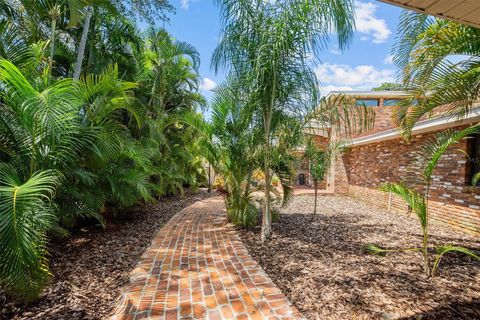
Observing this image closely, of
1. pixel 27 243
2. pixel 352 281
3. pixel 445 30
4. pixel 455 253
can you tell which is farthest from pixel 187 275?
pixel 445 30

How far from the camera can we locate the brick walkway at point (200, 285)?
227 centimetres

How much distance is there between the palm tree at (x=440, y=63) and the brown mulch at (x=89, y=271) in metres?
4.94

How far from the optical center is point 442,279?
2.85m

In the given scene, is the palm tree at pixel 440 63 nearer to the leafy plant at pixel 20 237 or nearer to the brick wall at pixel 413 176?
the brick wall at pixel 413 176

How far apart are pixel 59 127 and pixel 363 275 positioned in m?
3.95

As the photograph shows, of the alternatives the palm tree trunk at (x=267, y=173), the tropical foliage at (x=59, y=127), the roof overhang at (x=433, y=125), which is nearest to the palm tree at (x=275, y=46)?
the palm tree trunk at (x=267, y=173)

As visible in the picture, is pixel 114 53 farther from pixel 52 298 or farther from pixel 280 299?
pixel 280 299

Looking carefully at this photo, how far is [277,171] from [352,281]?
2.48 meters

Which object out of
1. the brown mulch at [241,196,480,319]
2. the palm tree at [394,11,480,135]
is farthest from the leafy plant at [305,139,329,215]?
the palm tree at [394,11,480,135]

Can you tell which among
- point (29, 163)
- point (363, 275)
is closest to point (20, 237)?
point (29, 163)

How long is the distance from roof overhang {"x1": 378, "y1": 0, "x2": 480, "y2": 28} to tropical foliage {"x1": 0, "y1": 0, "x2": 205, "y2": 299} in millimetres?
3234

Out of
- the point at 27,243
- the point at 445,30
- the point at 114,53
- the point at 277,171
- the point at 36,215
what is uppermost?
the point at 114,53

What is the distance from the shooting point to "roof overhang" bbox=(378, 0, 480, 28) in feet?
5.63

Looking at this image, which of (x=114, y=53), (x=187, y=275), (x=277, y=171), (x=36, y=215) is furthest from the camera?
(x=114, y=53)
